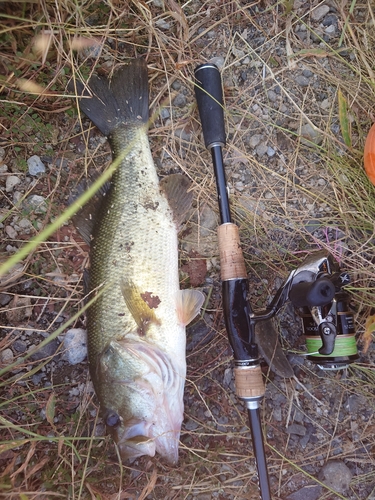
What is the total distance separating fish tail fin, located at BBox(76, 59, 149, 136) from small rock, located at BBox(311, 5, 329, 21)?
108 cm

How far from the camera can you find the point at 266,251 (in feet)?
8.36

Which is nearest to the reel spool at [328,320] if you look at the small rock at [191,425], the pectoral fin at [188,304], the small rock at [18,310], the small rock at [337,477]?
the pectoral fin at [188,304]

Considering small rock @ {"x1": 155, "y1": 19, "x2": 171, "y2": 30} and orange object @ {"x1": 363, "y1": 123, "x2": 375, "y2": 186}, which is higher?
small rock @ {"x1": 155, "y1": 19, "x2": 171, "y2": 30}

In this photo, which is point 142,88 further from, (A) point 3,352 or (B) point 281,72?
(A) point 3,352

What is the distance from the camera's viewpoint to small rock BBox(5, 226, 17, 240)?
2.62 metres

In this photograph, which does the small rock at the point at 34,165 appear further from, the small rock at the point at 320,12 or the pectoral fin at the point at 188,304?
the small rock at the point at 320,12

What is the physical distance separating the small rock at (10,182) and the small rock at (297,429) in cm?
220

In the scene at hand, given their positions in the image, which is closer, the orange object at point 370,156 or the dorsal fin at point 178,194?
the orange object at point 370,156

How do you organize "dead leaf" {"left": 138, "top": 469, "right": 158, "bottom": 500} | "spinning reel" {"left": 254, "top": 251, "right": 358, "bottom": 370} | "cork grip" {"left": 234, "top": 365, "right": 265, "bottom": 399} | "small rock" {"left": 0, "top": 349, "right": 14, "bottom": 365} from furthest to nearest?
"small rock" {"left": 0, "top": 349, "right": 14, "bottom": 365}, "dead leaf" {"left": 138, "top": 469, "right": 158, "bottom": 500}, "cork grip" {"left": 234, "top": 365, "right": 265, "bottom": 399}, "spinning reel" {"left": 254, "top": 251, "right": 358, "bottom": 370}

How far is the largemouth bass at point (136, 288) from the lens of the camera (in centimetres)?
218

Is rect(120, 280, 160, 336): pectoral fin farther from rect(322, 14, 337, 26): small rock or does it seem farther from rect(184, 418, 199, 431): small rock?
rect(322, 14, 337, 26): small rock

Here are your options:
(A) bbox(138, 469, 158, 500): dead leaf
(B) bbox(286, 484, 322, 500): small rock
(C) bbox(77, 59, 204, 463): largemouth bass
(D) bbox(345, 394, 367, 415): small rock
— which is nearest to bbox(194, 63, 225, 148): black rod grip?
(C) bbox(77, 59, 204, 463): largemouth bass

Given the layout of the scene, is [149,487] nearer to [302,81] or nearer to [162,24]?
[302,81]

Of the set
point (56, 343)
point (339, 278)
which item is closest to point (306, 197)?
point (339, 278)
